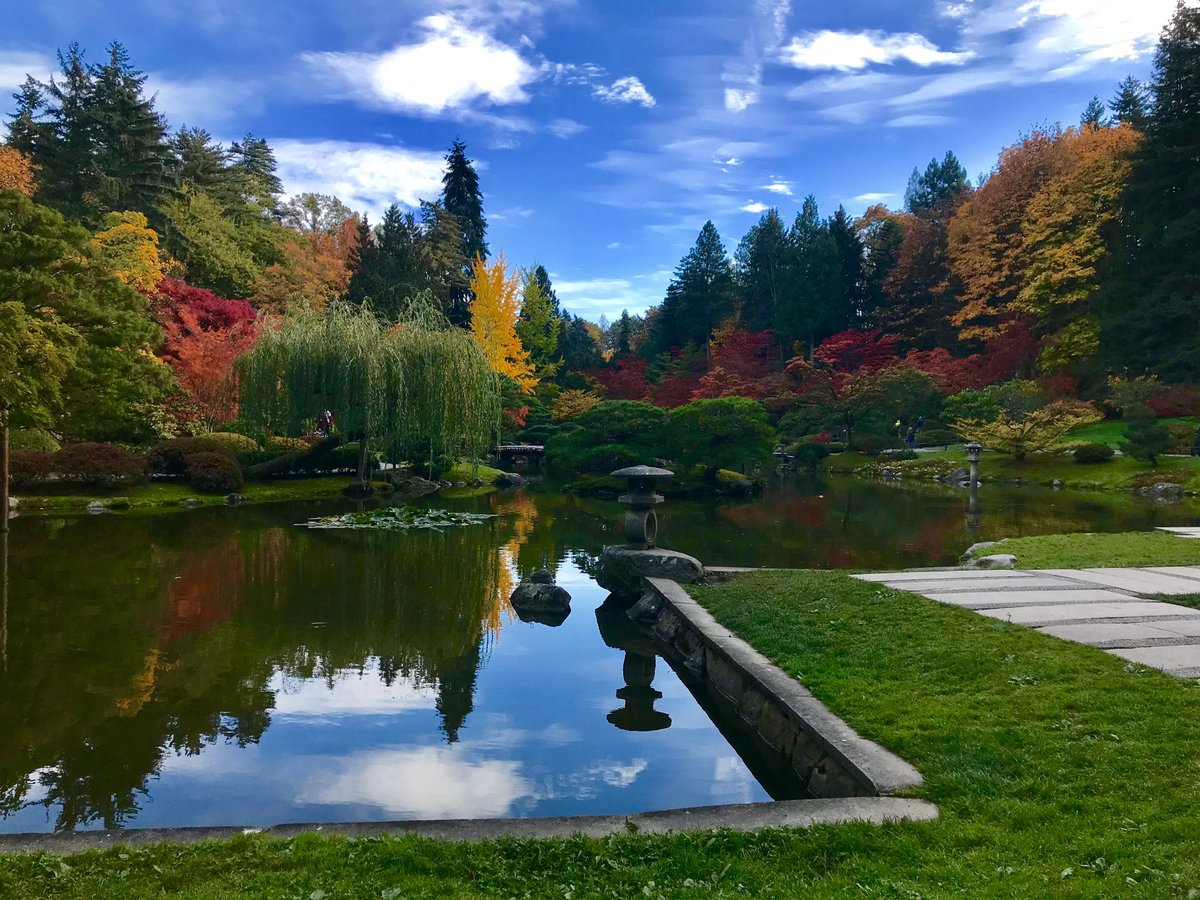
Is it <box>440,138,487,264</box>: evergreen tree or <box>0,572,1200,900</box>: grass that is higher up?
<box>440,138,487,264</box>: evergreen tree

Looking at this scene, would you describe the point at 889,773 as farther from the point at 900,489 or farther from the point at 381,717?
the point at 900,489

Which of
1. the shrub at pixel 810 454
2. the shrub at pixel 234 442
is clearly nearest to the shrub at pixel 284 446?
the shrub at pixel 234 442

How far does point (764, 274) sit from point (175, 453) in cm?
4103

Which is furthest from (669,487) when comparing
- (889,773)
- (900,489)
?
(889,773)

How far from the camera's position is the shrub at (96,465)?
17703 millimetres

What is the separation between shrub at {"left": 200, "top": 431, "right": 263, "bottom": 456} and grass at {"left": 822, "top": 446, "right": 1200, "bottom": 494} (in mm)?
22977

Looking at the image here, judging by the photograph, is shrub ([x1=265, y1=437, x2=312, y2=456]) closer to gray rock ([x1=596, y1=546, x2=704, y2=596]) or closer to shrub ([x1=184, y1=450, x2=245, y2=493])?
shrub ([x1=184, y1=450, x2=245, y2=493])

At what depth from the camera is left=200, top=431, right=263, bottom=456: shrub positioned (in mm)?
20344

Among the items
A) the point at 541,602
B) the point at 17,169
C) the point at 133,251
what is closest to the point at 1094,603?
the point at 541,602

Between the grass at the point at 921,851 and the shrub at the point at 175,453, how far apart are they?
17978 millimetres

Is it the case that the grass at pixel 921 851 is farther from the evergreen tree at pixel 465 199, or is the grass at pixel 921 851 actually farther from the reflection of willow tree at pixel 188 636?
the evergreen tree at pixel 465 199

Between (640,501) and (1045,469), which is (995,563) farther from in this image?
(1045,469)

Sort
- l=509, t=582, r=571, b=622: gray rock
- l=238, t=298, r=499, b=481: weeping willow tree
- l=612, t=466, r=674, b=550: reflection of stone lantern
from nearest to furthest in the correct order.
→ l=509, t=582, r=571, b=622: gray rock, l=612, t=466, r=674, b=550: reflection of stone lantern, l=238, t=298, r=499, b=481: weeping willow tree

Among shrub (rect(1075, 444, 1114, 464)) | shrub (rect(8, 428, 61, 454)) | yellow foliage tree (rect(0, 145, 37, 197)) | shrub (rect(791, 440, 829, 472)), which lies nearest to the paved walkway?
shrub (rect(8, 428, 61, 454))
